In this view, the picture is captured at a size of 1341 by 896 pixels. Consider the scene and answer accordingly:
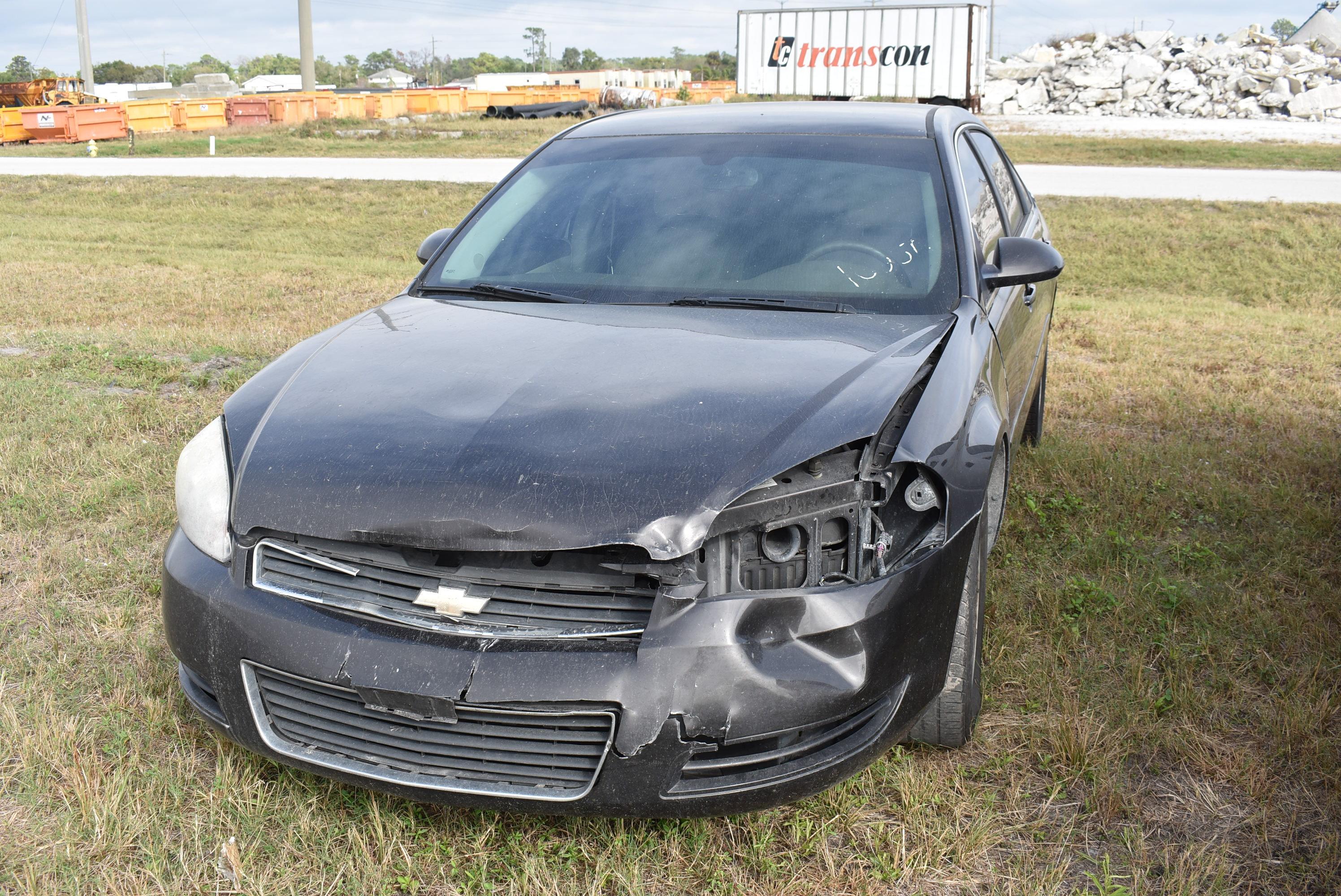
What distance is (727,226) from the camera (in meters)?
3.33

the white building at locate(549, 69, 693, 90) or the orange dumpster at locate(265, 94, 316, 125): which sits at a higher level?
the white building at locate(549, 69, 693, 90)

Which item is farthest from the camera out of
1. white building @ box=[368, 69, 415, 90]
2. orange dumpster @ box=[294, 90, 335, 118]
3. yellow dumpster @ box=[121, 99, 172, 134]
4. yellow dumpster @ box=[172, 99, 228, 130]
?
white building @ box=[368, 69, 415, 90]

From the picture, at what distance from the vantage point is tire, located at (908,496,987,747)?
8.19 feet

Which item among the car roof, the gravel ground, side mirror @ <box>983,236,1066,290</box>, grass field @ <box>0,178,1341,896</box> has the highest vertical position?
the gravel ground

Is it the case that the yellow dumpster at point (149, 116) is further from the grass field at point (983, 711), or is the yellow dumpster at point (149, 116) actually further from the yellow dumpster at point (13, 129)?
the grass field at point (983, 711)

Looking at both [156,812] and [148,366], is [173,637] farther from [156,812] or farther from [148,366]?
[148,366]

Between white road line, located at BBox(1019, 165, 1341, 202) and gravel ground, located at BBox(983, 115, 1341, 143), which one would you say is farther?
gravel ground, located at BBox(983, 115, 1341, 143)

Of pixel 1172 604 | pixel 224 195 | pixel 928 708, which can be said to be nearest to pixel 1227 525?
pixel 1172 604

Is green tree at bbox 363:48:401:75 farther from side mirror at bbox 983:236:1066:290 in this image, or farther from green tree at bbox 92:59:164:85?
side mirror at bbox 983:236:1066:290

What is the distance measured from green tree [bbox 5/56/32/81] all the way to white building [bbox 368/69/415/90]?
102 ft

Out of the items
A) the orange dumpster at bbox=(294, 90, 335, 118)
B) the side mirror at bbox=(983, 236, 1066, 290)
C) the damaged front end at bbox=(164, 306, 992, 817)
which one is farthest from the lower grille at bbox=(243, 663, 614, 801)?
the orange dumpster at bbox=(294, 90, 335, 118)

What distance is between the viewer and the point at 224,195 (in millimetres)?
17016

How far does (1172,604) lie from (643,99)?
41.6m

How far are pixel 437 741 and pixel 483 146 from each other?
24852mm
